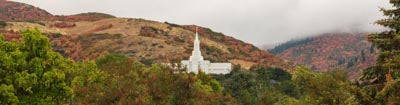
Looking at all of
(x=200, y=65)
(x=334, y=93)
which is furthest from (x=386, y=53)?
(x=200, y=65)

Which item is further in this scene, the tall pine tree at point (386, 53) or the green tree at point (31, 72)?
the green tree at point (31, 72)

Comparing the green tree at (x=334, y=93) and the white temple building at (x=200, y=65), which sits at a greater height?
the green tree at (x=334, y=93)

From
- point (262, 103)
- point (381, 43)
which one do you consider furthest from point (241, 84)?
point (381, 43)

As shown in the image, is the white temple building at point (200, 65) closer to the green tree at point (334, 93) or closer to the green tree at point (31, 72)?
the green tree at point (334, 93)

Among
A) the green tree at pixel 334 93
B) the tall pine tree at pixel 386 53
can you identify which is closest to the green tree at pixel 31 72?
the green tree at pixel 334 93

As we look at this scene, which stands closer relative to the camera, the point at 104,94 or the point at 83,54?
the point at 104,94

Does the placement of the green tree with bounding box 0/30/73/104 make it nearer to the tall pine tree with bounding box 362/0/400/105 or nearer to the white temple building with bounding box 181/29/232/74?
the tall pine tree with bounding box 362/0/400/105

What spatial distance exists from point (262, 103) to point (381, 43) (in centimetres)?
3412

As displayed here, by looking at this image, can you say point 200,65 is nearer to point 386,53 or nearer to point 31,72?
point 31,72

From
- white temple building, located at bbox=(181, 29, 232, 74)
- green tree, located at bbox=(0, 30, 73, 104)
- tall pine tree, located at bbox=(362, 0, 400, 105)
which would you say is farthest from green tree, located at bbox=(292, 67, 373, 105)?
white temple building, located at bbox=(181, 29, 232, 74)

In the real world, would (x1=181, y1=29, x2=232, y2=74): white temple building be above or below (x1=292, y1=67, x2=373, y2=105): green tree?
below

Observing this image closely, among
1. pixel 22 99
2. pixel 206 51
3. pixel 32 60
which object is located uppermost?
pixel 32 60

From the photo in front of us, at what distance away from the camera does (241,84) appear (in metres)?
92.3

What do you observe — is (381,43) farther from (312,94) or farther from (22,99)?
(22,99)
